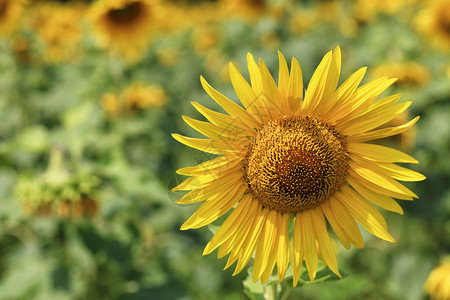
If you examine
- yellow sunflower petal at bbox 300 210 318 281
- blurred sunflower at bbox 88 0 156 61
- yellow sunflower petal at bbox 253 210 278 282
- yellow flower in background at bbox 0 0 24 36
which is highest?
yellow flower in background at bbox 0 0 24 36

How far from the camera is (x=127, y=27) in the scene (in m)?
3.65

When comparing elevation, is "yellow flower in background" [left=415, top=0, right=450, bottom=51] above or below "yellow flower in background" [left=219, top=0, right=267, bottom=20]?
below

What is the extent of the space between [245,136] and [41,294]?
5.57ft

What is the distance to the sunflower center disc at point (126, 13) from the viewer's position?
3.49 metres

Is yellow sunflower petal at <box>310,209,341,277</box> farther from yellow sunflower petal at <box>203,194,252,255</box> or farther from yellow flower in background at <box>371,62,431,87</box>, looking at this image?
yellow flower in background at <box>371,62,431,87</box>

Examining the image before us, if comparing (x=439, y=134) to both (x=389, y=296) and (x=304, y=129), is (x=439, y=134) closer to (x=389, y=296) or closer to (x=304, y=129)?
(x=389, y=296)

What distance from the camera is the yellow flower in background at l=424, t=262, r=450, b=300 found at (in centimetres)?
245

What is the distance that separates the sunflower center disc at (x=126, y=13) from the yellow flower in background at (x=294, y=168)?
8.76 feet

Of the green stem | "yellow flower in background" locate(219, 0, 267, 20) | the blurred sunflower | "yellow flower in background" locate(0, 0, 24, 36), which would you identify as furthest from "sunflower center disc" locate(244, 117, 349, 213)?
"yellow flower in background" locate(219, 0, 267, 20)

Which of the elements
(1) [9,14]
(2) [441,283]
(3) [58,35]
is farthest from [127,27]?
(2) [441,283]

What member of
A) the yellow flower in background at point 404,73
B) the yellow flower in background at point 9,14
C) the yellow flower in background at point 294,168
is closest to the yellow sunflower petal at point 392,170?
the yellow flower in background at point 294,168

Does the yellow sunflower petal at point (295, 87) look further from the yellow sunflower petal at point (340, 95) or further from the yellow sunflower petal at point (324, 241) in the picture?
the yellow sunflower petal at point (324, 241)

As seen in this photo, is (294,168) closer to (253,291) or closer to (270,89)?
(270,89)

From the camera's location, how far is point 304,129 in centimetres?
121
